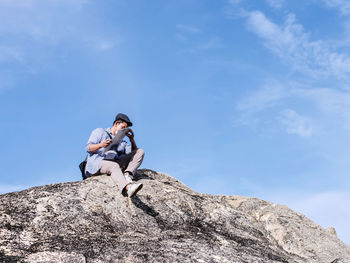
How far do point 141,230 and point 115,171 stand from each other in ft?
7.40

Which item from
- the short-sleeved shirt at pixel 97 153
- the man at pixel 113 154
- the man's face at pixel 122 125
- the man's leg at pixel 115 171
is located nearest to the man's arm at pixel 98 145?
the man at pixel 113 154

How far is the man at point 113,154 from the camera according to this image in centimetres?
1346

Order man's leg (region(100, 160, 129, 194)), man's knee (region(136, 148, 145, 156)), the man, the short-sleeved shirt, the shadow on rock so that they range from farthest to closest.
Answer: man's knee (region(136, 148, 145, 156)) → the short-sleeved shirt → the man → man's leg (region(100, 160, 129, 194)) → the shadow on rock

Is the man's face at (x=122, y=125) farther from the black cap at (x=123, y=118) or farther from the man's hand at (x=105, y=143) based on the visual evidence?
the man's hand at (x=105, y=143)

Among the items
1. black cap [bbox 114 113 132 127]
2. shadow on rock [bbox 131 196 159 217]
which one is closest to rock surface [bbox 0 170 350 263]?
shadow on rock [bbox 131 196 159 217]

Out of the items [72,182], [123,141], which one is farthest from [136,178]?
[72,182]

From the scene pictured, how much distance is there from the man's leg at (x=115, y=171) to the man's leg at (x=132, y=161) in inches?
27.7

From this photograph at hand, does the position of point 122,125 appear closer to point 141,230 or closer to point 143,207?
point 143,207

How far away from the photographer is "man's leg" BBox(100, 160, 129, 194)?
41.0 feet

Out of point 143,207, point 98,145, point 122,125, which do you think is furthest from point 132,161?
point 143,207

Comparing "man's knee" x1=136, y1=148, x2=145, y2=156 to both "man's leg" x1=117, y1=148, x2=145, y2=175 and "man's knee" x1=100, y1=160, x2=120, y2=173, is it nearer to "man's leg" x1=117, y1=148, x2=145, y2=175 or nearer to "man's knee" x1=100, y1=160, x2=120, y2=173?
"man's leg" x1=117, y1=148, x2=145, y2=175

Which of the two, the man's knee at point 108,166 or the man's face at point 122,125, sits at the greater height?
the man's face at point 122,125

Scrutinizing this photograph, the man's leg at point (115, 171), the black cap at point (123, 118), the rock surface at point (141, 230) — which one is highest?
the black cap at point (123, 118)

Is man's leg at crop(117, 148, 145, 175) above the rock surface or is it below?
above
